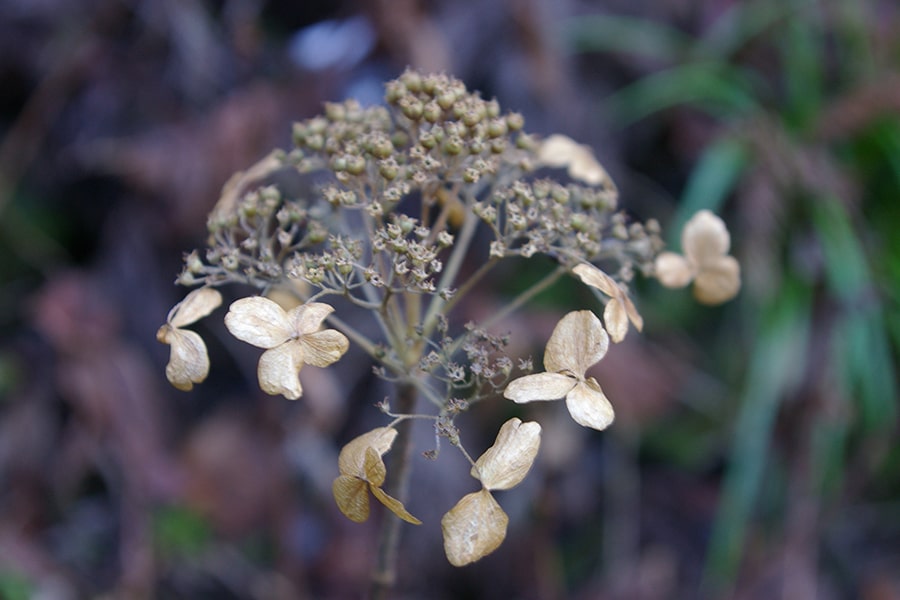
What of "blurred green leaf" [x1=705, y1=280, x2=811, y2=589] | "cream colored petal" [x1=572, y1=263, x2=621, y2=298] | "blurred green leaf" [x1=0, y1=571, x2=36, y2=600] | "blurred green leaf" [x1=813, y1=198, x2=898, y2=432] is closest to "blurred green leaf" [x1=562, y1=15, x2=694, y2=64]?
"blurred green leaf" [x1=813, y1=198, x2=898, y2=432]

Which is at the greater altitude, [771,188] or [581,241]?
[771,188]

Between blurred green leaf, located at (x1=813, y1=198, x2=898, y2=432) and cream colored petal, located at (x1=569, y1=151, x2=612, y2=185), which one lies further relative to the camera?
blurred green leaf, located at (x1=813, y1=198, x2=898, y2=432)

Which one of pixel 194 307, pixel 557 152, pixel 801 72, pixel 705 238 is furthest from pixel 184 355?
pixel 801 72

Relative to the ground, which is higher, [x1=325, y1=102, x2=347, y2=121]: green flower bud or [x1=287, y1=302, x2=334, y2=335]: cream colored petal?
[x1=325, y1=102, x2=347, y2=121]: green flower bud

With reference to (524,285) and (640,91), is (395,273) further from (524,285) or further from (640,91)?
(640,91)

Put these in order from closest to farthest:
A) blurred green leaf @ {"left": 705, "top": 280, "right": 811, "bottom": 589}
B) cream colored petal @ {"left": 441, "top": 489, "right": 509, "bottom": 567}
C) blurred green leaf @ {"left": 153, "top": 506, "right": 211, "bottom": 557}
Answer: cream colored petal @ {"left": 441, "top": 489, "right": 509, "bottom": 567}, blurred green leaf @ {"left": 153, "top": 506, "right": 211, "bottom": 557}, blurred green leaf @ {"left": 705, "top": 280, "right": 811, "bottom": 589}

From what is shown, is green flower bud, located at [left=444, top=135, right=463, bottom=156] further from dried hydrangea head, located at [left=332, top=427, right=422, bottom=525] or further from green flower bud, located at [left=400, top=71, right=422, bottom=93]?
dried hydrangea head, located at [left=332, top=427, right=422, bottom=525]

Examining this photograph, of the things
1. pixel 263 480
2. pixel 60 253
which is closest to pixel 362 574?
pixel 263 480

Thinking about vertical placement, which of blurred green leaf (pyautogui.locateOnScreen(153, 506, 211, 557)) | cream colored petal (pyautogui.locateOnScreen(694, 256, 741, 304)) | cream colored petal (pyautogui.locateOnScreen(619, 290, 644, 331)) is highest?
cream colored petal (pyautogui.locateOnScreen(694, 256, 741, 304))
